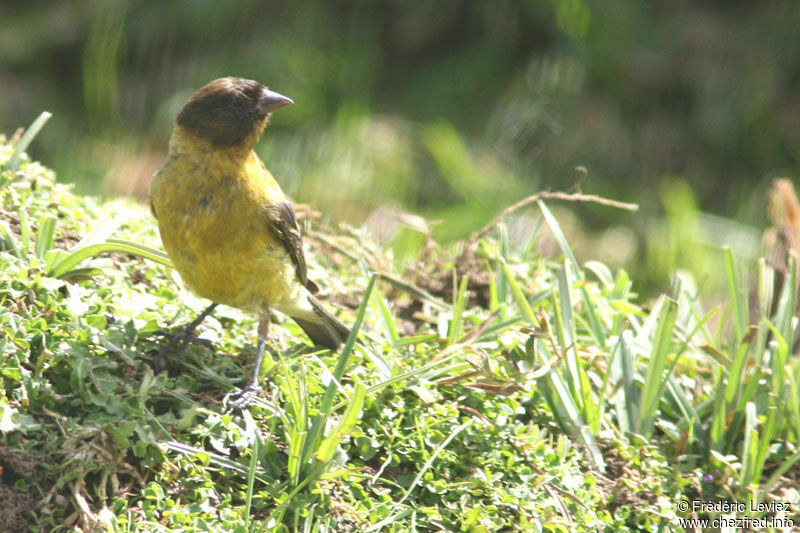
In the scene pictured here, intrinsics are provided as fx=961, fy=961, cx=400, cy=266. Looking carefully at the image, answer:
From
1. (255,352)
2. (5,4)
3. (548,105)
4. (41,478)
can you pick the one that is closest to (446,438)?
→ (255,352)

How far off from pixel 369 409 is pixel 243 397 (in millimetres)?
447

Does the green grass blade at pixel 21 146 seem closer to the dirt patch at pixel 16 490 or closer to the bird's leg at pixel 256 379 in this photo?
the bird's leg at pixel 256 379

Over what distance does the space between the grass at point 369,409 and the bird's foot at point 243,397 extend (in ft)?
0.13

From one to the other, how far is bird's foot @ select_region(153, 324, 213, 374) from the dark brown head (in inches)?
29.4

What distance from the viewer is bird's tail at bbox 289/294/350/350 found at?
153 inches

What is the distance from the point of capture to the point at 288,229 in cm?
382

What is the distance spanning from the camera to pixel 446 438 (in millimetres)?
3420

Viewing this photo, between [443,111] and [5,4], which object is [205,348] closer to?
[443,111]

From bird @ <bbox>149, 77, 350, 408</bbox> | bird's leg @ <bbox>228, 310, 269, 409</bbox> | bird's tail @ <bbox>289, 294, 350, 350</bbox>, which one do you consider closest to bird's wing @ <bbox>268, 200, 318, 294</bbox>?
Result: bird @ <bbox>149, 77, 350, 408</bbox>

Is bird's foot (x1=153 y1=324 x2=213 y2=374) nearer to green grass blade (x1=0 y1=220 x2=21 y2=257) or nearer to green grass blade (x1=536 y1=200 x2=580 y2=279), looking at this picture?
green grass blade (x1=0 y1=220 x2=21 y2=257)

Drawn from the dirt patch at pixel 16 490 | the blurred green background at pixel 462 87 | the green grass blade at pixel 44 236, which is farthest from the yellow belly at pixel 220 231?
the blurred green background at pixel 462 87

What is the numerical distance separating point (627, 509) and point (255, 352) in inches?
60.9

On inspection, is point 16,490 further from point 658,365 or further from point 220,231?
point 658,365

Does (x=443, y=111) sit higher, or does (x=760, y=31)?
(x=760, y=31)
